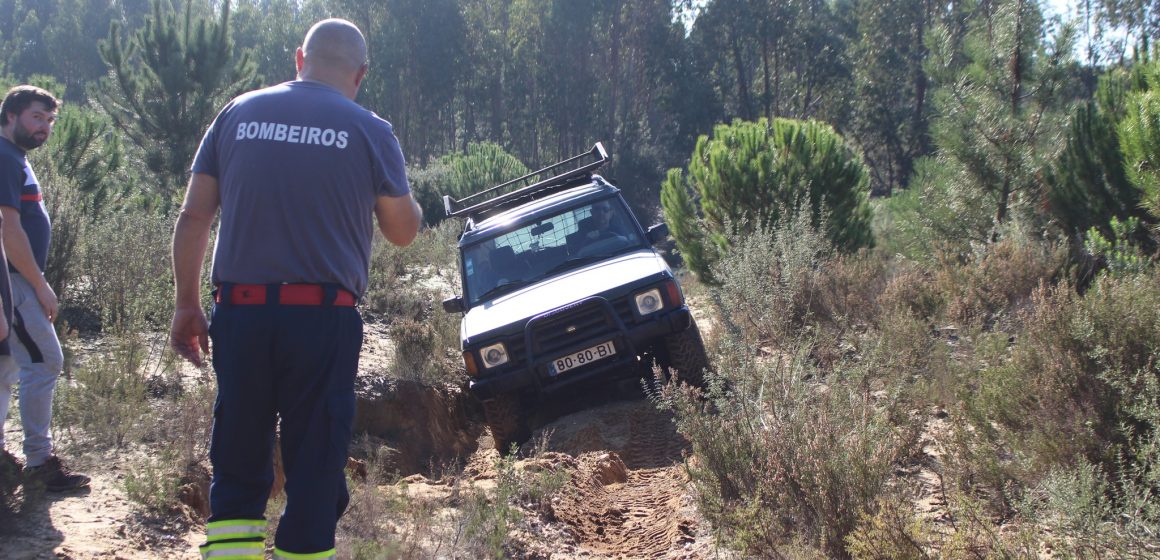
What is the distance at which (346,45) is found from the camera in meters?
3.25

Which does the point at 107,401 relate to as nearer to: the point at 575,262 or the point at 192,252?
the point at 192,252

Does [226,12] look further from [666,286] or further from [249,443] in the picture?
[249,443]

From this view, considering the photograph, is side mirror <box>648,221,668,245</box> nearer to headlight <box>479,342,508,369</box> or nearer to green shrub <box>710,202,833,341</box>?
green shrub <box>710,202,833,341</box>

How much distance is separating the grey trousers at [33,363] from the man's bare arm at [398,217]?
2.25 metres

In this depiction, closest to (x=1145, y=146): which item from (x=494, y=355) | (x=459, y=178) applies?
Result: (x=494, y=355)

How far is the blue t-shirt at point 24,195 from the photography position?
14.2 ft

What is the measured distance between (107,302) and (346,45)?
Result: 17.0 ft

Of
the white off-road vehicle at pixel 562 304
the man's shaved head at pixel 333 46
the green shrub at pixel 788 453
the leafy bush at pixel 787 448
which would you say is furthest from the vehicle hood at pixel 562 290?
the man's shaved head at pixel 333 46

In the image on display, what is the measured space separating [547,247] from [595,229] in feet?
1.43

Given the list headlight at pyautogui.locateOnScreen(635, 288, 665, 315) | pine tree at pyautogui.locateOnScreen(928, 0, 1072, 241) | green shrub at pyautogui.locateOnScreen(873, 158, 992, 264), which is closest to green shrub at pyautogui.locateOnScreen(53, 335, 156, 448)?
headlight at pyautogui.locateOnScreen(635, 288, 665, 315)

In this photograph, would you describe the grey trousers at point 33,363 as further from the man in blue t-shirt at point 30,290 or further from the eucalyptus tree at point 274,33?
the eucalyptus tree at point 274,33

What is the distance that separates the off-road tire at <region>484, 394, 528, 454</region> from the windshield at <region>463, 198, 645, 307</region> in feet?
3.13

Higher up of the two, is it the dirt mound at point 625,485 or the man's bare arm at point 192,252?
the man's bare arm at point 192,252

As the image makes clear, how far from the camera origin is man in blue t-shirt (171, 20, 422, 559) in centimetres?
292
